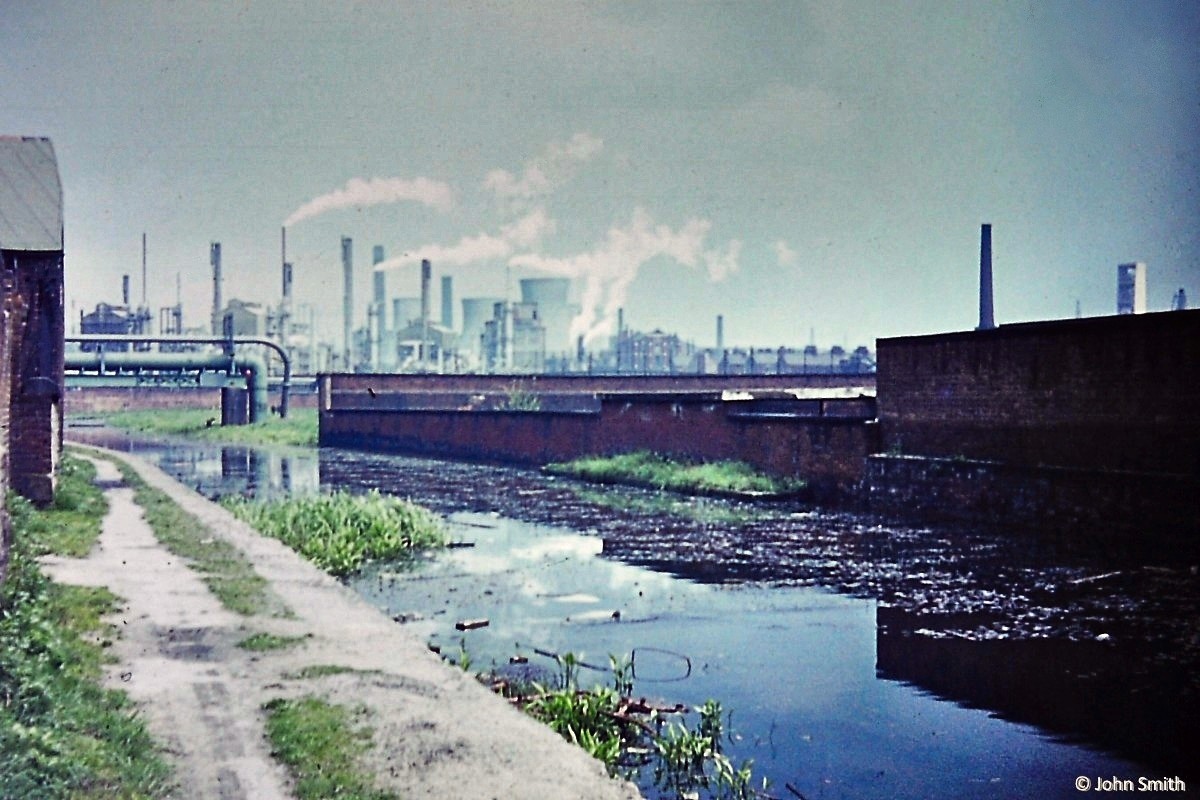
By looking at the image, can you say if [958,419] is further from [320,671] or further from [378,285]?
[378,285]

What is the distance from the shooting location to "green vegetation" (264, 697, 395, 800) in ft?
18.8

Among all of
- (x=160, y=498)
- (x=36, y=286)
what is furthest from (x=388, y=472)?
(x=36, y=286)

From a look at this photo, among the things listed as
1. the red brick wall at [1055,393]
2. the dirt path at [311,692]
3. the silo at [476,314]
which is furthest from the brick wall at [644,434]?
the silo at [476,314]

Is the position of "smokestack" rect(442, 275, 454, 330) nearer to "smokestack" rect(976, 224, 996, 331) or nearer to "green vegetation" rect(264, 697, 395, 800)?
"smokestack" rect(976, 224, 996, 331)

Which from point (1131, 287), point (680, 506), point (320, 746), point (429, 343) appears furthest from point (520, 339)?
point (320, 746)

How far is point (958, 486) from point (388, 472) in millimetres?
16532

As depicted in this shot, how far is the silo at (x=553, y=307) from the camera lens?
391 feet

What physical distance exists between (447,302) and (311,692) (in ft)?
362

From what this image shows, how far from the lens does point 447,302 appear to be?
11644 cm

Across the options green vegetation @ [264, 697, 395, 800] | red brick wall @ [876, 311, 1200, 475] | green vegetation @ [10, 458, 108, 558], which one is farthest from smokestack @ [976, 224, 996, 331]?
green vegetation @ [264, 697, 395, 800]

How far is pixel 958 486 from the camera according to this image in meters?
18.3

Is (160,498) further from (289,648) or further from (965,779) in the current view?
(965,779)

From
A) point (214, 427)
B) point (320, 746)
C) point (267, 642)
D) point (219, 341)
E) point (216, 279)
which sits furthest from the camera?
point (216, 279)

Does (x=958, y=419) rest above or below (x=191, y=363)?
below
